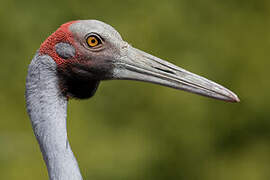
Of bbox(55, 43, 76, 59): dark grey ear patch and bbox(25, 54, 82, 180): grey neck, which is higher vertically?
bbox(55, 43, 76, 59): dark grey ear patch

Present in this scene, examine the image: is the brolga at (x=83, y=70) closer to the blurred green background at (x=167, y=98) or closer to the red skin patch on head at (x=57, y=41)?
the red skin patch on head at (x=57, y=41)

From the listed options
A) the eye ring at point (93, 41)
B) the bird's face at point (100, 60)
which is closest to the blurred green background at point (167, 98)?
the bird's face at point (100, 60)

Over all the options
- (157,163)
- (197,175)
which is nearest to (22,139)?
(157,163)

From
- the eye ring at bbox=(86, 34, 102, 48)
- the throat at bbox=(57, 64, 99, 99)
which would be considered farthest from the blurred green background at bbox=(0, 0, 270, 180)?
the eye ring at bbox=(86, 34, 102, 48)

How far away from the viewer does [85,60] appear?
16.1 feet

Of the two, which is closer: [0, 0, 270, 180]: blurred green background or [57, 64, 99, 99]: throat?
[57, 64, 99, 99]: throat

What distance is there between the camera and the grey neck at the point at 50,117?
4.54 m

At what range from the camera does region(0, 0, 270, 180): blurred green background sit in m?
10.8

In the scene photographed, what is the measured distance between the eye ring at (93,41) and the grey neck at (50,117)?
0.38m

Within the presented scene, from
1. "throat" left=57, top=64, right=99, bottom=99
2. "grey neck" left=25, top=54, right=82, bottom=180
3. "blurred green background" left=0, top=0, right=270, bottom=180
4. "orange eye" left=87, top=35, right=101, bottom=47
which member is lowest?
"grey neck" left=25, top=54, right=82, bottom=180

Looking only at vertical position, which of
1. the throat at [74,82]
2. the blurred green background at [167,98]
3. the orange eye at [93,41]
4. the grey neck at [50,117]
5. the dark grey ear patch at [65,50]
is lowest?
the grey neck at [50,117]

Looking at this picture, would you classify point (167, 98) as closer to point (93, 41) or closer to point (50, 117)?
point (93, 41)

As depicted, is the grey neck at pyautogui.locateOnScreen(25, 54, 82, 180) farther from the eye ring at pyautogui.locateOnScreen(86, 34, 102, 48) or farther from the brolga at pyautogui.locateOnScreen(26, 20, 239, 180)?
the eye ring at pyautogui.locateOnScreen(86, 34, 102, 48)

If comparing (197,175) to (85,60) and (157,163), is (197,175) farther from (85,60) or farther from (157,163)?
(85,60)
